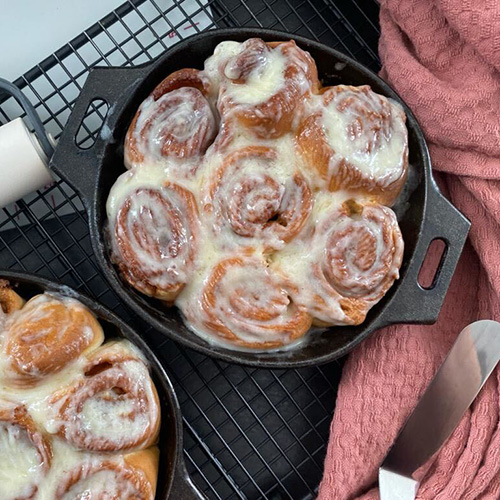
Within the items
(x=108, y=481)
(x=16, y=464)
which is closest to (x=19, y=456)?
(x=16, y=464)

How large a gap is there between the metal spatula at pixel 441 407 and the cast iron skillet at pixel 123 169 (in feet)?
0.38

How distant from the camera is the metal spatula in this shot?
4.48 feet

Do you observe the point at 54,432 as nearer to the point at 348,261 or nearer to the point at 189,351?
the point at 189,351

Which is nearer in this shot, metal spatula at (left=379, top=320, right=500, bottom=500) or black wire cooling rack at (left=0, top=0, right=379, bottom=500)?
metal spatula at (left=379, top=320, right=500, bottom=500)

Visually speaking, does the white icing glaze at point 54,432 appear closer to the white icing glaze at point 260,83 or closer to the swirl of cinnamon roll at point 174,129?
the swirl of cinnamon roll at point 174,129

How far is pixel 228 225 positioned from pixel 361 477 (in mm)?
518

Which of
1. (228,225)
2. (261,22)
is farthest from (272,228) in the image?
(261,22)

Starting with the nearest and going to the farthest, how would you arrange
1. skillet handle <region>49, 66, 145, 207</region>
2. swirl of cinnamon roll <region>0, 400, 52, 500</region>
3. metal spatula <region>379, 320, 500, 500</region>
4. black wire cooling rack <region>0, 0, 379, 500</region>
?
swirl of cinnamon roll <region>0, 400, 52, 500</region> < skillet handle <region>49, 66, 145, 207</region> < metal spatula <region>379, 320, 500, 500</region> < black wire cooling rack <region>0, 0, 379, 500</region>

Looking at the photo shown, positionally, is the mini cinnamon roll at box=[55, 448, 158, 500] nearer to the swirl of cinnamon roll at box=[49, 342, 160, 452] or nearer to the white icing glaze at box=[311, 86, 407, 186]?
the swirl of cinnamon roll at box=[49, 342, 160, 452]

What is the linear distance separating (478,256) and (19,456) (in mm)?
845

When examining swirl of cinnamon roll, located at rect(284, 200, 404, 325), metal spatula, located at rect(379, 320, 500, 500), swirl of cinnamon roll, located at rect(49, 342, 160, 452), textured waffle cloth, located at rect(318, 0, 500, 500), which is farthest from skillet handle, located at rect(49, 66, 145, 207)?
metal spatula, located at rect(379, 320, 500, 500)

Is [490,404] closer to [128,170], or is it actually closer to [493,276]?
[493,276]

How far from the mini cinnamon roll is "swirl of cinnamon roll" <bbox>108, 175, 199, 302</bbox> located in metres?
0.27

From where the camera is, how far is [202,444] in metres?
1.49
